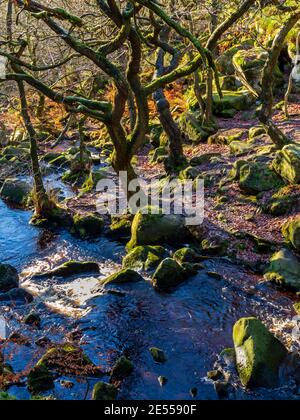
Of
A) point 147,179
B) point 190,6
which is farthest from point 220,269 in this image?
point 190,6

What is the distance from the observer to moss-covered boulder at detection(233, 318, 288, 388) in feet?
26.5

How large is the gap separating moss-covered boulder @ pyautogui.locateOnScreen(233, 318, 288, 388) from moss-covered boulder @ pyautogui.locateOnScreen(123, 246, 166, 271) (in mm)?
4330

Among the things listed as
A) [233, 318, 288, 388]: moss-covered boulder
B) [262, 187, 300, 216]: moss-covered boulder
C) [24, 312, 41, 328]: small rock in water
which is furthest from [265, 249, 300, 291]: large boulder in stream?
[24, 312, 41, 328]: small rock in water

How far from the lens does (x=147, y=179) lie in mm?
19312

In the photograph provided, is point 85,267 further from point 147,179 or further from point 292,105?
point 292,105

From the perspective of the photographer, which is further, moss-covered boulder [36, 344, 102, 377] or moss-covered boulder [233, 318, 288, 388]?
moss-covered boulder [36, 344, 102, 377]

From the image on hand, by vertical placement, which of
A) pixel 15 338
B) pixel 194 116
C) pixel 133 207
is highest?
pixel 194 116

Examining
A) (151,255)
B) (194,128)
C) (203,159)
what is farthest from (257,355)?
(194,128)

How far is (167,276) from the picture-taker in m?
11.6

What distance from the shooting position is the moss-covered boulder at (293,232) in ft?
39.1

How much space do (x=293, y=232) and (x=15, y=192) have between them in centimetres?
1267

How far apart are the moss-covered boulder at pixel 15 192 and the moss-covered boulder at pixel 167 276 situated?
970 centimetres

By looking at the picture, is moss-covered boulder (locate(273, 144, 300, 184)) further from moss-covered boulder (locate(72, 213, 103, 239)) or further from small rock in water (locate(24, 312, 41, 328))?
small rock in water (locate(24, 312, 41, 328))

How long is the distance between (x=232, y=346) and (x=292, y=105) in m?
15.2
